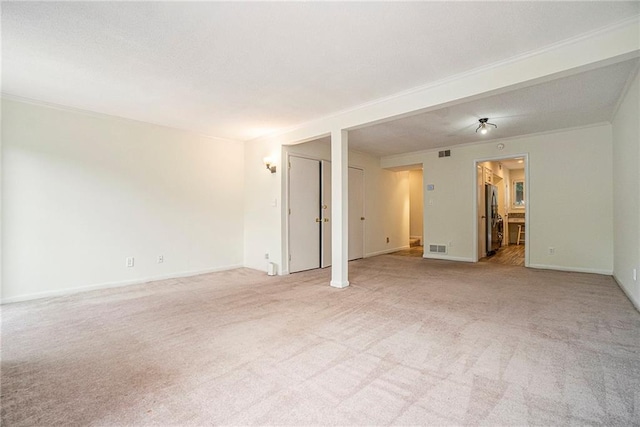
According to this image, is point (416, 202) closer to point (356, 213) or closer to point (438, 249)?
point (438, 249)

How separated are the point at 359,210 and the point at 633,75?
15.5ft

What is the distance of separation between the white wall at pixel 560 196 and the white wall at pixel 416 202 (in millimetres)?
4195

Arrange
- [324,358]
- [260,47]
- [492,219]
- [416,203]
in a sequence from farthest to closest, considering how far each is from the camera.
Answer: [416,203]
[492,219]
[260,47]
[324,358]

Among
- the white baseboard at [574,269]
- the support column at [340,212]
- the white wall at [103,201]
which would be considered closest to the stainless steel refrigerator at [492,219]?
the white baseboard at [574,269]

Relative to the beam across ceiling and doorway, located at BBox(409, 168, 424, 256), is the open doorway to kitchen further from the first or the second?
the beam across ceiling

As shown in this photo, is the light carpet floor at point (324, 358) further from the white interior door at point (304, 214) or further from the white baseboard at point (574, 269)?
the white interior door at point (304, 214)

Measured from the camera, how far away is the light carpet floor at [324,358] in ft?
5.26

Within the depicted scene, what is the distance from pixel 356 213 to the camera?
6816 millimetres

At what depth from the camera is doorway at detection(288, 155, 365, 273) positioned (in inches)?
211

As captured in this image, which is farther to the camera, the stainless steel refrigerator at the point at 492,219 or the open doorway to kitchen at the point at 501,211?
the stainless steel refrigerator at the point at 492,219

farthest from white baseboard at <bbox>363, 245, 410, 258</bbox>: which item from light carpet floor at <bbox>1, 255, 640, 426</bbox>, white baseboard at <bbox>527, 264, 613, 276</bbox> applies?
light carpet floor at <bbox>1, 255, 640, 426</bbox>

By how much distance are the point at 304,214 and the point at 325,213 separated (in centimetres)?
57

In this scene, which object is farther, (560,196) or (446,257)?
(446,257)

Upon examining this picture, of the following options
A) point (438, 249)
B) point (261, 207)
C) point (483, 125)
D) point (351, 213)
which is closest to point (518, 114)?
point (483, 125)
